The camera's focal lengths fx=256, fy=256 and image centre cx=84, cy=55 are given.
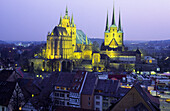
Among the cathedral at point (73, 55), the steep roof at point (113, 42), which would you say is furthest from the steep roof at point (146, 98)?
the steep roof at point (113, 42)

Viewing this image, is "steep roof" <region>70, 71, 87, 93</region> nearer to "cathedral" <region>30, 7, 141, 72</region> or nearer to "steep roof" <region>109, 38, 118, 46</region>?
"cathedral" <region>30, 7, 141, 72</region>

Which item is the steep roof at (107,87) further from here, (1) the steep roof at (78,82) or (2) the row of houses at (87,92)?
(1) the steep roof at (78,82)

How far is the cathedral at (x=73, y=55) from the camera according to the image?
115 meters

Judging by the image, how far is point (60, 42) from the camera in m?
120

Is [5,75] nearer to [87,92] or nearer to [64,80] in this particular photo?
[64,80]

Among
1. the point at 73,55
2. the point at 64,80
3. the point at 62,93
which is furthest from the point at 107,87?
the point at 73,55

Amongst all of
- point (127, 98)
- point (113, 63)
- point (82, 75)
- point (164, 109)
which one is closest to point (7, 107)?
point (82, 75)

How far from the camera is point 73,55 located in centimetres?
12675

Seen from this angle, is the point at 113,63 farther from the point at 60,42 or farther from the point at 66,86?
the point at 66,86

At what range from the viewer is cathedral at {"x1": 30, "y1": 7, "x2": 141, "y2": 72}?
114625 millimetres

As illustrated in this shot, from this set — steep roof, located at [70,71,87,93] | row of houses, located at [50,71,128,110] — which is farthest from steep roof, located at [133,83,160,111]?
steep roof, located at [70,71,87,93]

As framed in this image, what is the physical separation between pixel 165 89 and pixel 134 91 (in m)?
35.1

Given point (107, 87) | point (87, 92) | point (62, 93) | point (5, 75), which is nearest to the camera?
point (87, 92)

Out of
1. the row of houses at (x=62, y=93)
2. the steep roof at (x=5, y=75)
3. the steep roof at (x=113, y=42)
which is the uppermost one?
the steep roof at (x=113, y=42)
